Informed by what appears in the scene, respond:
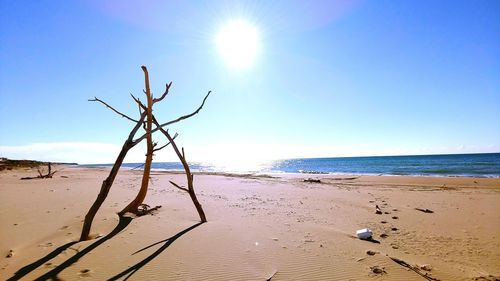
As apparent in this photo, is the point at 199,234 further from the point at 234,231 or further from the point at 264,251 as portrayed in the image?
the point at 264,251

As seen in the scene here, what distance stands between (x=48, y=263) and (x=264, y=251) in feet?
11.2

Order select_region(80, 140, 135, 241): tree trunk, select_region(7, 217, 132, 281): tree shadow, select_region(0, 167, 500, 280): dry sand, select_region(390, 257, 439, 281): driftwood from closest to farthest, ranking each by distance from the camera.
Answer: select_region(7, 217, 132, 281): tree shadow → select_region(0, 167, 500, 280): dry sand → select_region(390, 257, 439, 281): driftwood → select_region(80, 140, 135, 241): tree trunk

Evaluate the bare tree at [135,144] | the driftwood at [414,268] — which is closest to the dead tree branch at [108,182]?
the bare tree at [135,144]

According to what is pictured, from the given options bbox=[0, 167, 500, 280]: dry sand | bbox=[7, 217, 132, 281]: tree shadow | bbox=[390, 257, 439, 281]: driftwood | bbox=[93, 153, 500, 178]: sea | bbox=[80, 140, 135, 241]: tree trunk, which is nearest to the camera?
bbox=[7, 217, 132, 281]: tree shadow

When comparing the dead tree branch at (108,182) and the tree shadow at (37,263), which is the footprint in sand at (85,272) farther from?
the dead tree branch at (108,182)

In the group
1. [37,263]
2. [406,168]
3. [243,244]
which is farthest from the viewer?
[406,168]

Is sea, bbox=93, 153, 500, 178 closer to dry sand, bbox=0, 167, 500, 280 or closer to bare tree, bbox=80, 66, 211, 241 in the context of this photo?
bare tree, bbox=80, 66, 211, 241

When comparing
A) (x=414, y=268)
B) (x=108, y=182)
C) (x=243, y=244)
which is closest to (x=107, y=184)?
(x=108, y=182)

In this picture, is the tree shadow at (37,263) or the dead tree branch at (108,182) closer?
the tree shadow at (37,263)

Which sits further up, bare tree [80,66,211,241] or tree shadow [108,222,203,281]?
bare tree [80,66,211,241]

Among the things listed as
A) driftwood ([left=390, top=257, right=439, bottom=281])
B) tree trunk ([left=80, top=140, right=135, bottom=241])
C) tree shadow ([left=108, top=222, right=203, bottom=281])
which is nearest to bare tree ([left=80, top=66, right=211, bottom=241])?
tree trunk ([left=80, top=140, right=135, bottom=241])

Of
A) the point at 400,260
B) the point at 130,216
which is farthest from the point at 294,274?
the point at 130,216

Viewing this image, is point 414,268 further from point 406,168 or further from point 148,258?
point 406,168

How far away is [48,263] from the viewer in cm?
415
